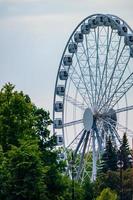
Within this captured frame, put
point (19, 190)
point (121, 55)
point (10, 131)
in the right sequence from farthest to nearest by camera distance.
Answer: point (121, 55), point (10, 131), point (19, 190)

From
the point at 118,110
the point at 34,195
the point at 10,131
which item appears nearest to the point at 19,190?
the point at 34,195

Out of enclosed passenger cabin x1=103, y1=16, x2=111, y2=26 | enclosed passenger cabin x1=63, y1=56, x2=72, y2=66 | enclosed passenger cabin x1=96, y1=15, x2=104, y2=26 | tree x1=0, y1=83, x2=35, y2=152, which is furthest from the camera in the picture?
enclosed passenger cabin x1=63, y1=56, x2=72, y2=66

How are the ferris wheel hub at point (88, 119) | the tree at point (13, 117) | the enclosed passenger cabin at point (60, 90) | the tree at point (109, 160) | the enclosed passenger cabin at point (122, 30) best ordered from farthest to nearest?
the tree at point (109, 160), the enclosed passenger cabin at point (60, 90), the ferris wheel hub at point (88, 119), the enclosed passenger cabin at point (122, 30), the tree at point (13, 117)

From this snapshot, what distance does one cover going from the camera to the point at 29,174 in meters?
85.2

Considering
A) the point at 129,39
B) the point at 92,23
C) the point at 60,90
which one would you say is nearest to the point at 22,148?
A: the point at 129,39

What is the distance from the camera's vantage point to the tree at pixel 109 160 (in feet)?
433

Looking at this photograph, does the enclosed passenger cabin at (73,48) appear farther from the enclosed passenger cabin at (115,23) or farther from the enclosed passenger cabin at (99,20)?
the enclosed passenger cabin at (115,23)

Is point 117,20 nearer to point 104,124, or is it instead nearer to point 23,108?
point 104,124

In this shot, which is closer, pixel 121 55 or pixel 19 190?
pixel 19 190

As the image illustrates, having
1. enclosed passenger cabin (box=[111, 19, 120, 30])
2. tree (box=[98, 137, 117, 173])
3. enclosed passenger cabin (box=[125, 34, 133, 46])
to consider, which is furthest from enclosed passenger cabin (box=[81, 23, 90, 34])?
tree (box=[98, 137, 117, 173])

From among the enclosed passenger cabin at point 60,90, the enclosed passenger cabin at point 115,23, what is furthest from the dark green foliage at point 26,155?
the enclosed passenger cabin at point 60,90

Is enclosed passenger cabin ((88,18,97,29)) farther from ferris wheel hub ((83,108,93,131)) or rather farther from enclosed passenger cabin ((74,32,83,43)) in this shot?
ferris wheel hub ((83,108,93,131))

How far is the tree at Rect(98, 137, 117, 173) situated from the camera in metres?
132

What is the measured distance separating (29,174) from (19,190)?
4.05ft
